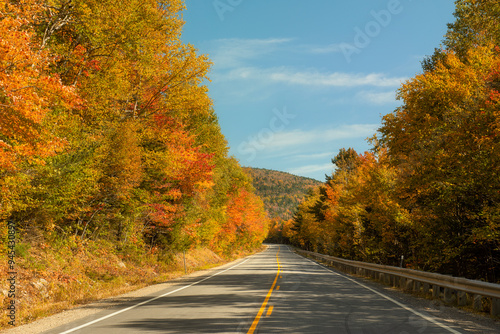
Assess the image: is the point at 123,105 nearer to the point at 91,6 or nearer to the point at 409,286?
the point at 91,6

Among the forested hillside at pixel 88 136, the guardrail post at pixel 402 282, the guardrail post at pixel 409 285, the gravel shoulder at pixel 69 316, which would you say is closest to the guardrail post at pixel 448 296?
the guardrail post at pixel 409 285

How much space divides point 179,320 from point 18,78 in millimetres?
7215

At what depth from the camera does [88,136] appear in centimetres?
1566

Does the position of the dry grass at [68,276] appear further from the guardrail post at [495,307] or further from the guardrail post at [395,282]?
the guardrail post at [495,307]

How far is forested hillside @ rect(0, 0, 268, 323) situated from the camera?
11.5 metres

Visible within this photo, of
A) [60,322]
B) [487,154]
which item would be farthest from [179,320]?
[487,154]

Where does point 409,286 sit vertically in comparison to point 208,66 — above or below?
below

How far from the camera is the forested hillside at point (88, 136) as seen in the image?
37.7 ft

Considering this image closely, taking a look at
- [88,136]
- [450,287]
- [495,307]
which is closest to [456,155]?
[450,287]

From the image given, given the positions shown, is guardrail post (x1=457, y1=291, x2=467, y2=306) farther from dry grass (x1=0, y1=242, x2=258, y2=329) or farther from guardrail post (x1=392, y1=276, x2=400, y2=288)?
dry grass (x1=0, y1=242, x2=258, y2=329)

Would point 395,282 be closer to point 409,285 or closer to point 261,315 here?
point 409,285

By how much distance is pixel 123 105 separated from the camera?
20.6 meters
